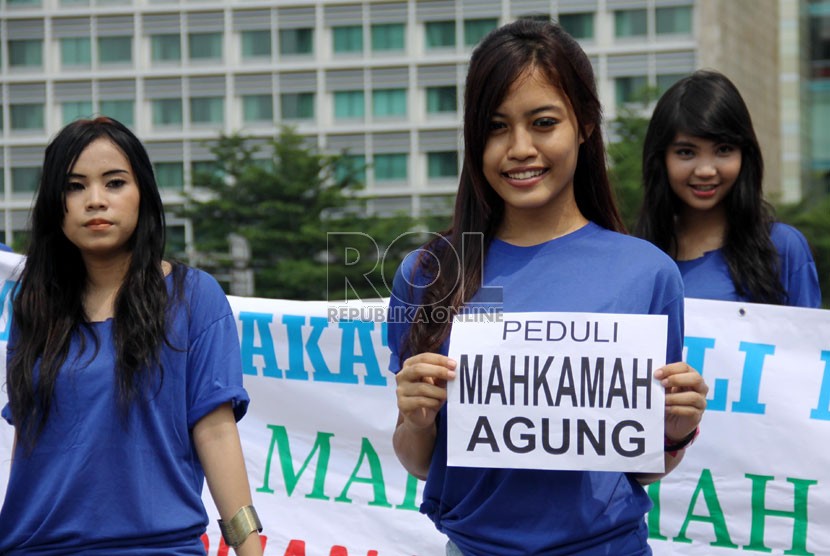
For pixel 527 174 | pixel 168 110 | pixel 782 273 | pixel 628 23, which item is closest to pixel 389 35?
pixel 628 23

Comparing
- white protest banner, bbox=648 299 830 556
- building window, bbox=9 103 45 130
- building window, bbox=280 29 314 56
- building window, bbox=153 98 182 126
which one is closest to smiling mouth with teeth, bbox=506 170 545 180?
white protest banner, bbox=648 299 830 556

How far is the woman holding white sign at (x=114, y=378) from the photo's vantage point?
102 inches

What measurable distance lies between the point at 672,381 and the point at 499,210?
1.72 ft

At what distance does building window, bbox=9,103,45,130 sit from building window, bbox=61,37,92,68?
2171mm

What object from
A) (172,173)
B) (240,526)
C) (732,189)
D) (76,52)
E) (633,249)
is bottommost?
(240,526)

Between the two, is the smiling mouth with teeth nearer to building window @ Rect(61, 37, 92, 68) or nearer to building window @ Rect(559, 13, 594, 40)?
building window @ Rect(559, 13, 594, 40)

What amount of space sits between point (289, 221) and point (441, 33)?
57.7ft

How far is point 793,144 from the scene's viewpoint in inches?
1896

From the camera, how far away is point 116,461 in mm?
2615

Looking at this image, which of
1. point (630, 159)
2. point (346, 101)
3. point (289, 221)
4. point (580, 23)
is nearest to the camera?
point (630, 159)

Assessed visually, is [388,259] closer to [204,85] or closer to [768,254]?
[204,85]

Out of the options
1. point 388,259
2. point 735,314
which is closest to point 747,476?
point 735,314

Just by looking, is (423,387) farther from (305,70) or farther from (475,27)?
(305,70)

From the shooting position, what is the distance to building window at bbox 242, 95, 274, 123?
4947 cm
